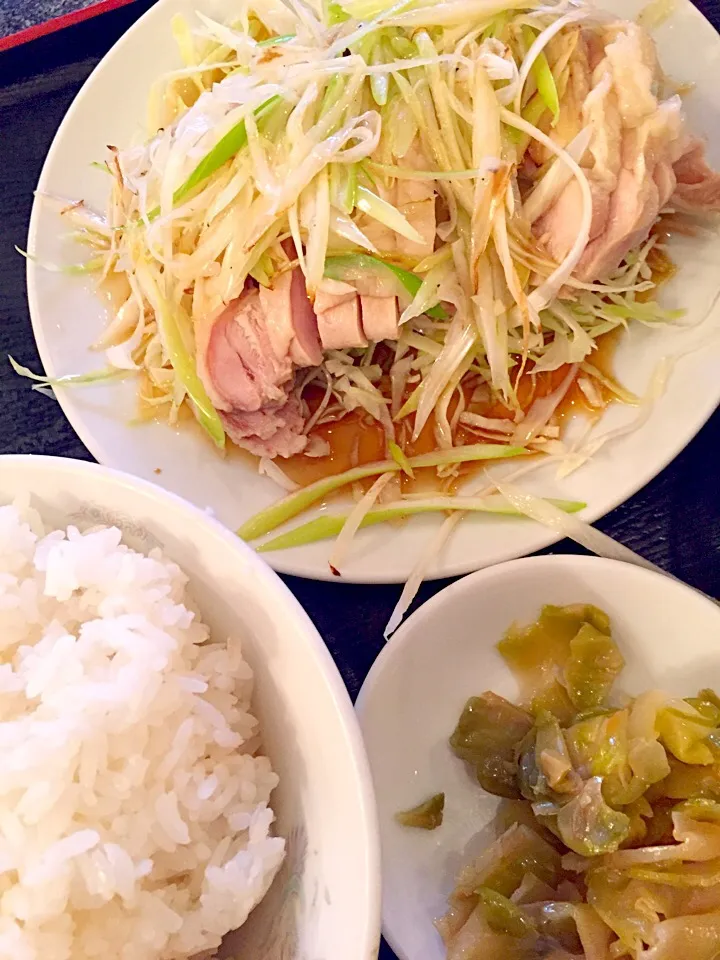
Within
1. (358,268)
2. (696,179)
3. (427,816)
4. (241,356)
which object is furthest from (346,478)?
(696,179)

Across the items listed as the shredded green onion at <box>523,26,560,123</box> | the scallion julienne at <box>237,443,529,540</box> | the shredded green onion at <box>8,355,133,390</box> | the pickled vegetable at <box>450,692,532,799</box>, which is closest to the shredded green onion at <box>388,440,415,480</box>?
the scallion julienne at <box>237,443,529,540</box>

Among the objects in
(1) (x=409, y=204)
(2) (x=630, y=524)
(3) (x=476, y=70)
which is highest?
(3) (x=476, y=70)

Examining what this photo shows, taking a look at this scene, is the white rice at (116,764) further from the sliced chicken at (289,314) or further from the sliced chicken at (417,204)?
the sliced chicken at (417,204)

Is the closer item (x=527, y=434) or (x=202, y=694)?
(x=202, y=694)

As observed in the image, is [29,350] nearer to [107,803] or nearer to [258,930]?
[107,803]

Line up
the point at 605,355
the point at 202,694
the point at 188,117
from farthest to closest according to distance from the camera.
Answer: the point at 605,355
the point at 188,117
the point at 202,694

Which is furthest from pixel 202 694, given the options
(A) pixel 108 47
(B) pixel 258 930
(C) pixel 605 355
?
(A) pixel 108 47
